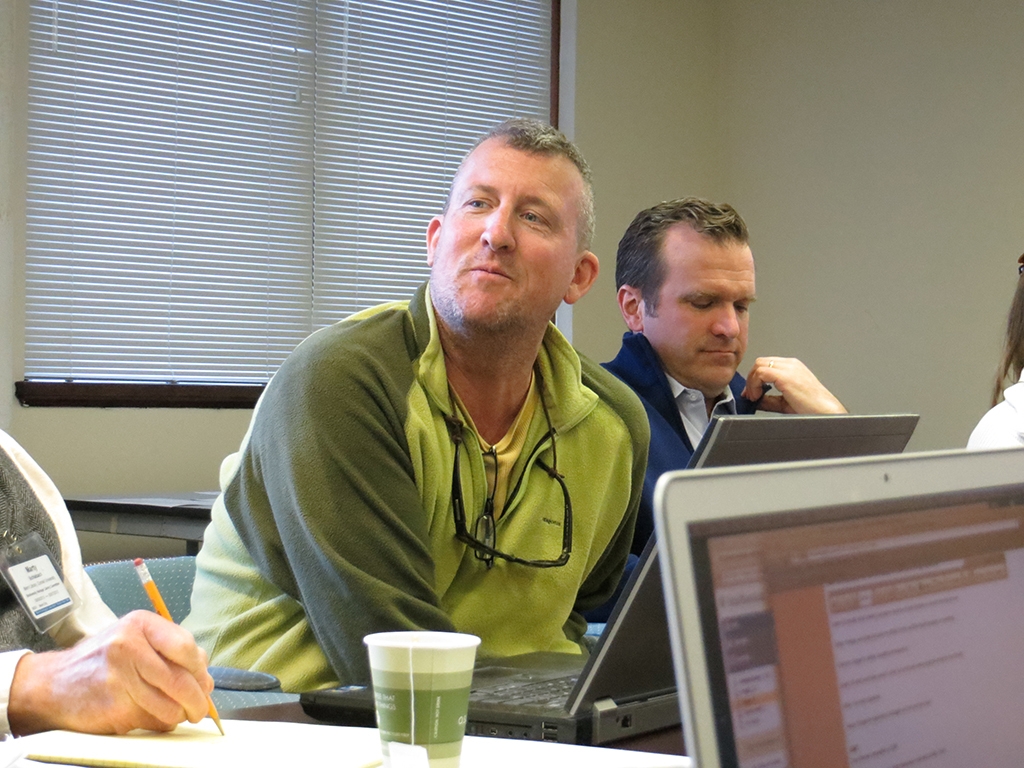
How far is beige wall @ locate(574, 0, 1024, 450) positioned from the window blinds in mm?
616

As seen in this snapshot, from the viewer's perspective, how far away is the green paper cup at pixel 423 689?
78 centimetres

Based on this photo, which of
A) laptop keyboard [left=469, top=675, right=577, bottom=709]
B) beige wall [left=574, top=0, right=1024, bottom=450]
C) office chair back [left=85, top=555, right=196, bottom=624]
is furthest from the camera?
beige wall [left=574, top=0, right=1024, bottom=450]

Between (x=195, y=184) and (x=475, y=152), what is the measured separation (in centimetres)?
216

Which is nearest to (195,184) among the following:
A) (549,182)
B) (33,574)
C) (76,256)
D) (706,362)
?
(76,256)

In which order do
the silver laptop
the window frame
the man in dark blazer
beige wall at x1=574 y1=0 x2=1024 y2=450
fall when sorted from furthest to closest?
beige wall at x1=574 y1=0 x2=1024 y2=450
the window frame
the man in dark blazer
the silver laptop

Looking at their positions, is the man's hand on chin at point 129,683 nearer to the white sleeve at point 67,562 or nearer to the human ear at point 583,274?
the white sleeve at point 67,562

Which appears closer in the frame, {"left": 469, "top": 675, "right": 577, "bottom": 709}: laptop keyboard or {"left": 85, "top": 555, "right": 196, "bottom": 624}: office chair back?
{"left": 469, "top": 675, "right": 577, "bottom": 709}: laptop keyboard

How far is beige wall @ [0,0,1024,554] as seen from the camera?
360 cm

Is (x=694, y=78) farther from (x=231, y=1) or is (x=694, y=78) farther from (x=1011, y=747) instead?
(x=1011, y=747)

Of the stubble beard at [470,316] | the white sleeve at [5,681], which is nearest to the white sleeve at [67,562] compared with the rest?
the white sleeve at [5,681]

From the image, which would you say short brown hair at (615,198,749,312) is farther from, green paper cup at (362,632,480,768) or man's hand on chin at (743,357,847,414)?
green paper cup at (362,632,480,768)

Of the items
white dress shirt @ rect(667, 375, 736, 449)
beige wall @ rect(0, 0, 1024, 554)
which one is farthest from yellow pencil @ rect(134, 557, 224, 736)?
beige wall @ rect(0, 0, 1024, 554)

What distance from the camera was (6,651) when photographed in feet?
3.93

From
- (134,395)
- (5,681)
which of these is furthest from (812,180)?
(5,681)
